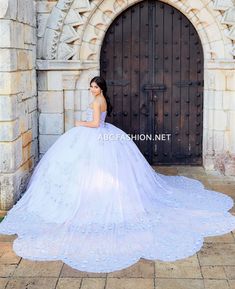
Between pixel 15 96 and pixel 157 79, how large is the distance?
2.19m

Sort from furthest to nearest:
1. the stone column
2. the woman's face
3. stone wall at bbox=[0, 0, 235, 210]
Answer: the stone column, stone wall at bbox=[0, 0, 235, 210], the woman's face

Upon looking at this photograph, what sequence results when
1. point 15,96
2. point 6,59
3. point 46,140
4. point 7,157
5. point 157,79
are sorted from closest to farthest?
point 6,59 → point 7,157 → point 15,96 → point 46,140 → point 157,79

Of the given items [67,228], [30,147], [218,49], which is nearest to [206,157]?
[218,49]

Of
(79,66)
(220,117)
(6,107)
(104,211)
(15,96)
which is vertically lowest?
(104,211)

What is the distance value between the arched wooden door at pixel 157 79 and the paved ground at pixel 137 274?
2780 mm

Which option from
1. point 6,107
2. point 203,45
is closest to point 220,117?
point 203,45

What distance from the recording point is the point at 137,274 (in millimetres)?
3736

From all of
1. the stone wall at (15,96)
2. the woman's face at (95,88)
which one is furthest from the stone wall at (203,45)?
the woman's face at (95,88)

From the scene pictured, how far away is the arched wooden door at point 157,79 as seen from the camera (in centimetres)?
655

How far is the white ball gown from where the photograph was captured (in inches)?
161

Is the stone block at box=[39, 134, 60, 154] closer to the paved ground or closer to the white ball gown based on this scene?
the white ball gown

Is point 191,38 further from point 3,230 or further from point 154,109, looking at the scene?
point 3,230

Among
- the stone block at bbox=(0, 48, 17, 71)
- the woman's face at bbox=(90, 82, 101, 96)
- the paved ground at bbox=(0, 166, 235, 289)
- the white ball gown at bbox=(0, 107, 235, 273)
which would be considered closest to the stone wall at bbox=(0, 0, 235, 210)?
the stone block at bbox=(0, 48, 17, 71)

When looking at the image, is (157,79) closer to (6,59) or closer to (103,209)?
(6,59)
